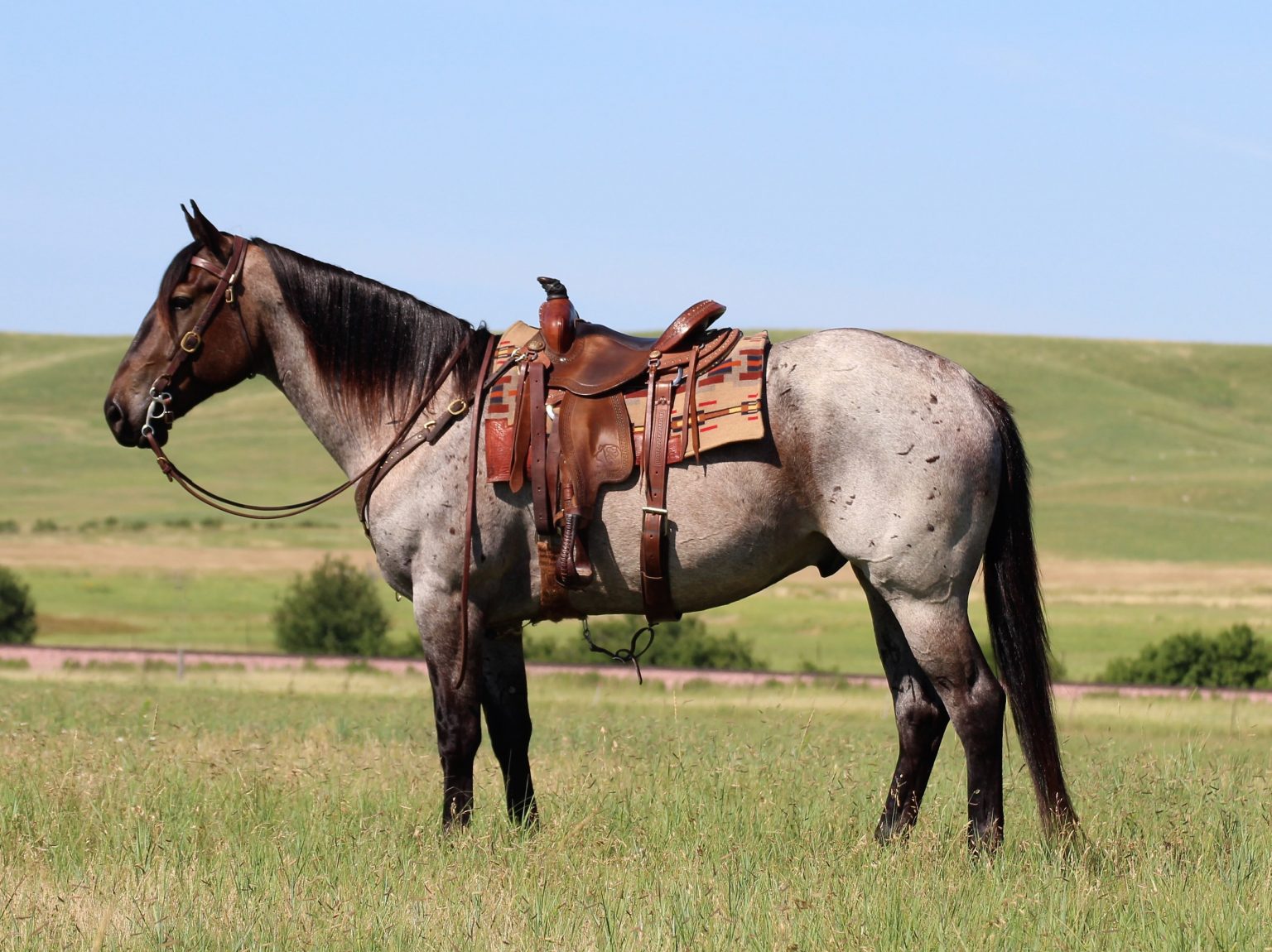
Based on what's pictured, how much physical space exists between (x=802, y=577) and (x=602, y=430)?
2448 inches

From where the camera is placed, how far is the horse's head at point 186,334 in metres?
7.63

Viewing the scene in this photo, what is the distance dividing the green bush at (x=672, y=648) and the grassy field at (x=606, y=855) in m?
22.8

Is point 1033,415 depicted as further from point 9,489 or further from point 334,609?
point 334,609

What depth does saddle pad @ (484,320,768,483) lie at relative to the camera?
681 centimetres

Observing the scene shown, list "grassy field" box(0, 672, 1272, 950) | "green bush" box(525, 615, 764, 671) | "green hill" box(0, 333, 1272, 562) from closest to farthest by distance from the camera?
"grassy field" box(0, 672, 1272, 950) → "green bush" box(525, 615, 764, 671) → "green hill" box(0, 333, 1272, 562)

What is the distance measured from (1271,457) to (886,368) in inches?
4180

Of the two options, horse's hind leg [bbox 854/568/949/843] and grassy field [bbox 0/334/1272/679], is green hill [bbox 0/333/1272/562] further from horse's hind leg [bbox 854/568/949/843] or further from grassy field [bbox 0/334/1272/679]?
horse's hind leg [bbox 854/568/949/843]

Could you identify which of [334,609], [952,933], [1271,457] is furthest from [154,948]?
[1271,457]

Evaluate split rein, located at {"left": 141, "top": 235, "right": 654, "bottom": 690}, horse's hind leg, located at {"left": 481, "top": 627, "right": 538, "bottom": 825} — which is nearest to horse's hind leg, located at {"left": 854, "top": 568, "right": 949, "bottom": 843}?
split rein, located at {"left": 141, "top": 235, "right": 654, "bottom": 690}

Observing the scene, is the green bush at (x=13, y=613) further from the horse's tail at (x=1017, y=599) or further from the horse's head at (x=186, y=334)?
the horse's tail at (x=1017, y=599)

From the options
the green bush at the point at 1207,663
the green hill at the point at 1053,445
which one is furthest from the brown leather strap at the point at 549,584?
the green hill at the point at 1053,445

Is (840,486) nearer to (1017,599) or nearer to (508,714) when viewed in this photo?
(1017,599)

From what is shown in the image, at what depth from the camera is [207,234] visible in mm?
7621

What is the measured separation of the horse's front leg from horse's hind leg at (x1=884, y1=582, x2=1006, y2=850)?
2016 millimetres
